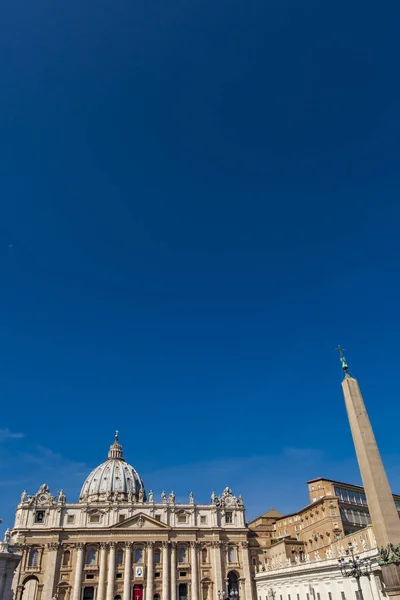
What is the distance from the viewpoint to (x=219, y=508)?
258 ft

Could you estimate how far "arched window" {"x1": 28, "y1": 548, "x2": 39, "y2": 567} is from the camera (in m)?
68.2

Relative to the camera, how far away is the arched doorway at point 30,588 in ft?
218

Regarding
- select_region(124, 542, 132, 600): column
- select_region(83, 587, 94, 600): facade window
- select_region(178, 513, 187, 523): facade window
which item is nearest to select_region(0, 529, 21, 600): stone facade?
select_region(124, 542, 132, 600): column

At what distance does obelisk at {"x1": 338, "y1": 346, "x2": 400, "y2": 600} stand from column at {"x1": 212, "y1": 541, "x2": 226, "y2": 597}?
195 feet

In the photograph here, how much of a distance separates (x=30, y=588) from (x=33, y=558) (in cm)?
392

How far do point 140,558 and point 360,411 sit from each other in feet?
202

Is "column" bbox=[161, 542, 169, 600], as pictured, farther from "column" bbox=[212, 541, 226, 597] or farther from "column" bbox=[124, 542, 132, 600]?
"column" bbox=[212, 541, 226, 597]

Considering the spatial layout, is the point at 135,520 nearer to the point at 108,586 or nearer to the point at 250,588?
the point at 108,586

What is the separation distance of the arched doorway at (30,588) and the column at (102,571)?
902 centimetres

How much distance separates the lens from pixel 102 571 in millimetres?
68688

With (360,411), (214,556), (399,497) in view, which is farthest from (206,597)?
(360,411)

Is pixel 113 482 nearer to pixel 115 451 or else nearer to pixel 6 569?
pixel 115 451

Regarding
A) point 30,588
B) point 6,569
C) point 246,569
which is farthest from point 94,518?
point 6,569

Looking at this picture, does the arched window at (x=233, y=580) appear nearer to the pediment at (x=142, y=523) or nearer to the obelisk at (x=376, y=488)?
the pediment at (x=142, y=523)
